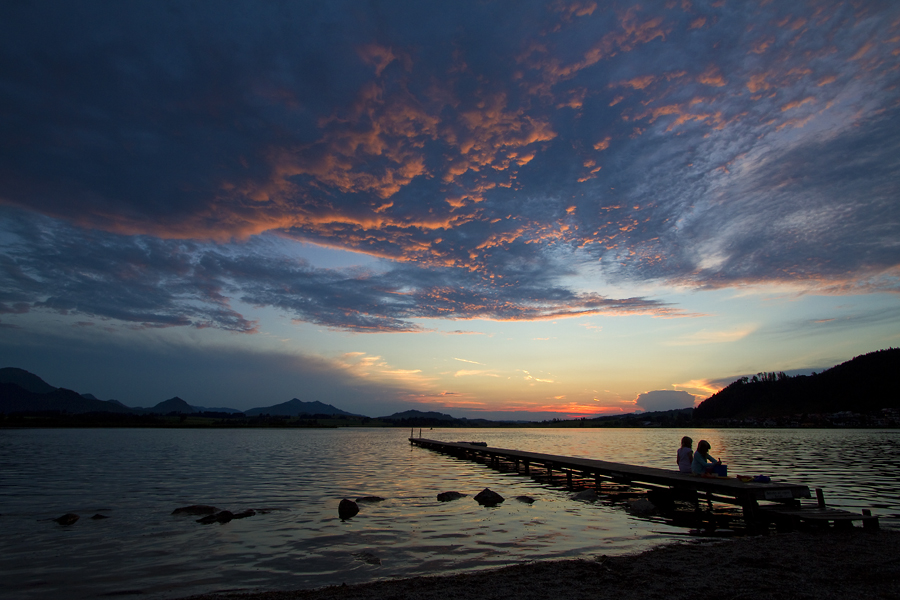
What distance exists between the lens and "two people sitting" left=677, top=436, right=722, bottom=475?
18797mm

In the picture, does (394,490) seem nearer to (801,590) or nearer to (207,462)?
(801,590)

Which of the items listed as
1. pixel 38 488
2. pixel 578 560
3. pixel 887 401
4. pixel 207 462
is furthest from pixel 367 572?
pixel 887 401

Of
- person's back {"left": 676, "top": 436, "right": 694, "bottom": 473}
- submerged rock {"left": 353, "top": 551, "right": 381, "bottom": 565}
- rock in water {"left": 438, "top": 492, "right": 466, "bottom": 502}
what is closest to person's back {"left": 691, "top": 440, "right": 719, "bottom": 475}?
person's back {"left": 676, "top": 436, "right": 694, "bottom": 473}

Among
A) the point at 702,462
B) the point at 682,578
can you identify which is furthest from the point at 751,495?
the point at 682,578

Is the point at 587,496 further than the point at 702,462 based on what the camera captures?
Yes

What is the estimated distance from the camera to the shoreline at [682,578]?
349 inches

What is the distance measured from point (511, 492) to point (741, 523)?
1184 cm

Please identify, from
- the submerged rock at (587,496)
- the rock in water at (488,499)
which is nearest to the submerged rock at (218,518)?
the rock in water at (488,499)

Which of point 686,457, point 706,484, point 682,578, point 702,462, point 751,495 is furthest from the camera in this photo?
point 686,457

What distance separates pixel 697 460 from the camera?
19.1m

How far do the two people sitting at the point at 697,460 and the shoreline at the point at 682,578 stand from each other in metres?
6.36

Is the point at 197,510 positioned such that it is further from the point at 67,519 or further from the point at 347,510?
the point at 347,510

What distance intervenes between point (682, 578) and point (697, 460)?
10751 mm

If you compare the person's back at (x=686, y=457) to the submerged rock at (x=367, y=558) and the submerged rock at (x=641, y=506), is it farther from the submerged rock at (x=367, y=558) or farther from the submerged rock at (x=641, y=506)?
the submerged rock at (x=367, y=558)
